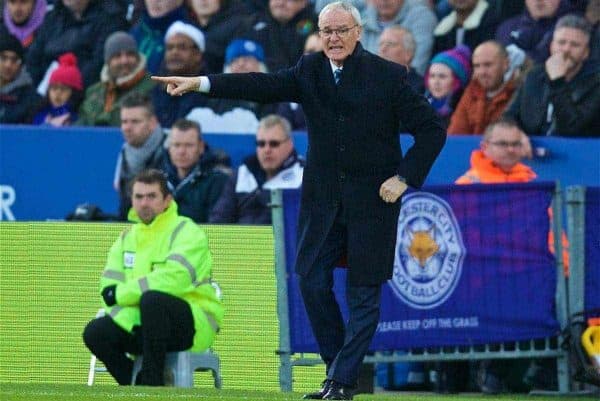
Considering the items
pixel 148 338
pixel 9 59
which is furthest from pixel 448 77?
pixel 9 59

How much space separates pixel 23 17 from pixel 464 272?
7579 mm

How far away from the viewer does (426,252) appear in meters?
10.6

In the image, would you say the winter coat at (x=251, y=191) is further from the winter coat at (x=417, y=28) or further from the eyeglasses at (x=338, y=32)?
the eyeglasses at (x=338, y=32)

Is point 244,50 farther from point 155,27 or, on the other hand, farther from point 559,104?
point 559,104

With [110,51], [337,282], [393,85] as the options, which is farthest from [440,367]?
[110,51]

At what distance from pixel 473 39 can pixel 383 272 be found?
5746 mm

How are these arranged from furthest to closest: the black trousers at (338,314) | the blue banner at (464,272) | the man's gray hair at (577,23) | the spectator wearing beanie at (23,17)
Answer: the spectator wearing beanie at (23,17), the man's gray hair at (577,23), the blue banner at (464,272), the black trousers at (338,314)

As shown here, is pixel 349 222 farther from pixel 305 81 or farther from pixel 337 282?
pixel 337 282

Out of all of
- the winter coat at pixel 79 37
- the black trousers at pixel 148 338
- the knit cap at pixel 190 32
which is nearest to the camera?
the black trousers at pixel 148 338

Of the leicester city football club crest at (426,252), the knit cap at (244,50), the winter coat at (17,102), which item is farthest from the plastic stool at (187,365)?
the winter coat at (17,102)

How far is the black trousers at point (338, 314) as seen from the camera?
26.5ft

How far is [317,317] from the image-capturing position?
838 centimetres

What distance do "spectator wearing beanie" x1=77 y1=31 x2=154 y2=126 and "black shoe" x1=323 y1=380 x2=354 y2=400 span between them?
743 centimetres

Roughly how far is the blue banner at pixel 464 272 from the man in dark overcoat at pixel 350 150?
2.25 m
